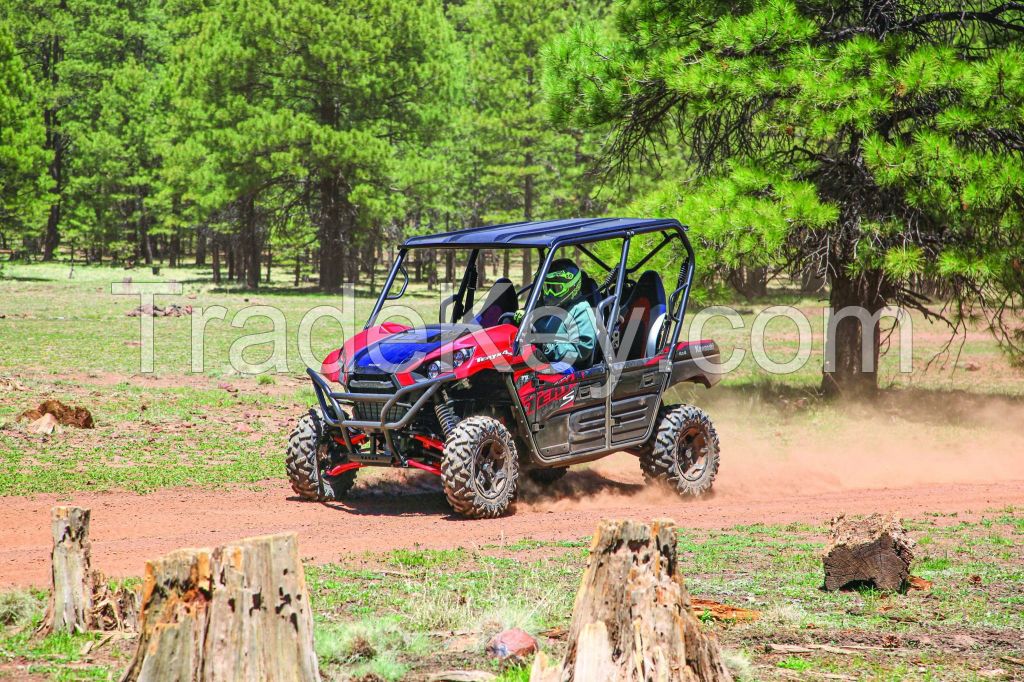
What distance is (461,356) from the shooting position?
962 cm

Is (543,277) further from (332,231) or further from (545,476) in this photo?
(332,231)

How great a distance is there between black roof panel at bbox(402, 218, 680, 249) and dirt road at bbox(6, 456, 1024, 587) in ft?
8.10

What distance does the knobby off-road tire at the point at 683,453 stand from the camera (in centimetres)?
1140

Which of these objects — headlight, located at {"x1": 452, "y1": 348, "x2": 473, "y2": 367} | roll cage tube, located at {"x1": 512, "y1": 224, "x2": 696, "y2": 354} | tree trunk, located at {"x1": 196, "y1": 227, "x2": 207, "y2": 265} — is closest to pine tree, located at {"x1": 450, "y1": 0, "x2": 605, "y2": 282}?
tree trunk, located at {"x1": 196, "y1": 227, "x2": 207, "y2": 265}

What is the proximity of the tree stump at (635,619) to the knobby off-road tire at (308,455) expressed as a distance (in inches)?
230

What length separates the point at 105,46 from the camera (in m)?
69.8

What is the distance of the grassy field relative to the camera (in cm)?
589

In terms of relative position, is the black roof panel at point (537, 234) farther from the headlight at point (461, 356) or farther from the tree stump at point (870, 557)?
the tree stump at point (870, 557)

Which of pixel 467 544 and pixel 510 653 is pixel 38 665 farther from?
pixel 467 544

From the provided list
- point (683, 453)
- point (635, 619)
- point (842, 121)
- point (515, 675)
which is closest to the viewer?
point (635, 619)

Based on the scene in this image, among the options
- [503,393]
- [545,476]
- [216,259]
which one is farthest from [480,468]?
[216,259]

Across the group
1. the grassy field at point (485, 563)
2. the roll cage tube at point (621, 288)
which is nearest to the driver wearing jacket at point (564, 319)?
the roll cage tube at point (621, 288)

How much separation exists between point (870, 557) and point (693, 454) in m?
4.54

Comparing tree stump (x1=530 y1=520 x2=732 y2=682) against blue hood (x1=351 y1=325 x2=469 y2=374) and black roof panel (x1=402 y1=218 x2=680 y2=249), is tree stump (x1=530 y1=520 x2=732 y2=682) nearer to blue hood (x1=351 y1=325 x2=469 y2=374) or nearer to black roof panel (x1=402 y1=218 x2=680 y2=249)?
blue hood (x1=351 y1=325 x2=469 y2=374)
